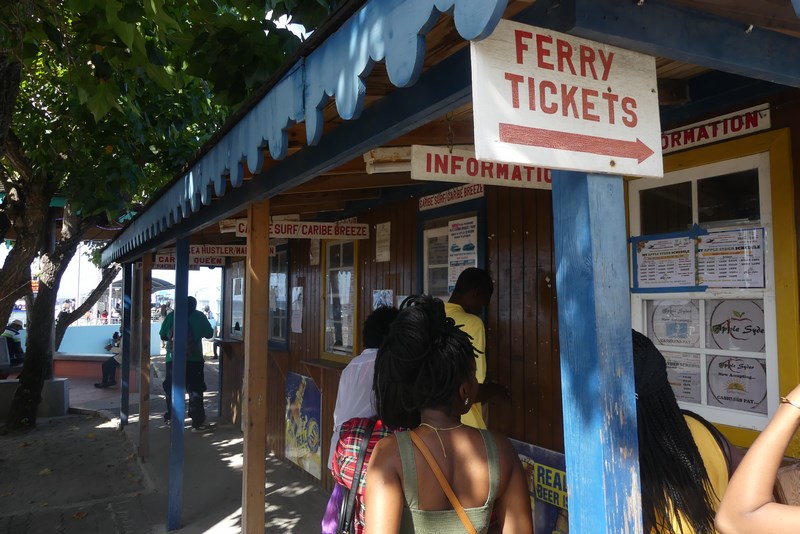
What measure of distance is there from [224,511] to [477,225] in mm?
4063

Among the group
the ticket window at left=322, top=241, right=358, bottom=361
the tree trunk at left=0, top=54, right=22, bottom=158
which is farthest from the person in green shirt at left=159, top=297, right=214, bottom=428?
the tree trunk at left=0, top=54, right=22, bottom=158

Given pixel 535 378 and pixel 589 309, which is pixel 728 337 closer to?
pixel 535 378

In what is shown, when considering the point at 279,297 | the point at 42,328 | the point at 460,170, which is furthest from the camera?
the point at 42,328

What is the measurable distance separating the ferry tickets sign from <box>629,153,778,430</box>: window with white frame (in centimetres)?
12

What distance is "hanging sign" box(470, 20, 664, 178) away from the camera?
1.30 metres

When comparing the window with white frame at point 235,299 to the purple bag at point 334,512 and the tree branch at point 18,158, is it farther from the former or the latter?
the purple bag at point 334,512

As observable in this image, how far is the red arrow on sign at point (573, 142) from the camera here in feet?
4.33

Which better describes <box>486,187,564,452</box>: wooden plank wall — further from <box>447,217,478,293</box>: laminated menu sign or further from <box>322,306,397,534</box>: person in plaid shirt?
<box>322,306,397,534</box>: person in plaid shirt

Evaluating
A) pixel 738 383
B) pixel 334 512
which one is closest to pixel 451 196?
pixel 738 383

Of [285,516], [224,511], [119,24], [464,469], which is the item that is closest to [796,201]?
[464,469]

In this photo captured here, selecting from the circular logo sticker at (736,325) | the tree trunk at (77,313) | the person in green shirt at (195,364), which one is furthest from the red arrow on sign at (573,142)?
the tree trunk at (77,313)

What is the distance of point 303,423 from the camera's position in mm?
6734

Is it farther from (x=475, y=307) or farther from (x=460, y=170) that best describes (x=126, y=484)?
(x=460, y=170)

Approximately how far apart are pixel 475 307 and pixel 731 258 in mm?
1519
